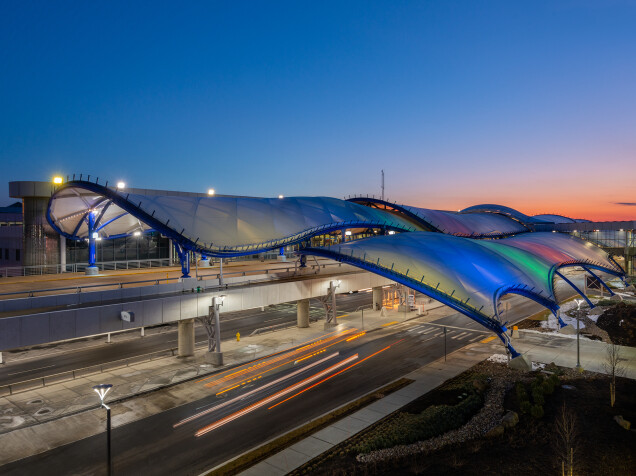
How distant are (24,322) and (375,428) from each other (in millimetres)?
18364

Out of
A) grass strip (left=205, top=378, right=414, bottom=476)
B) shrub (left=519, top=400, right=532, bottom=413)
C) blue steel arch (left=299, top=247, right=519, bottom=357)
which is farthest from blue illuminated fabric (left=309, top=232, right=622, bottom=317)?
grass strip (left=205, top=378, right=414, bottom=476)

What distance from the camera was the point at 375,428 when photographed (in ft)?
63.1

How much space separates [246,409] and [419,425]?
9.10 meters

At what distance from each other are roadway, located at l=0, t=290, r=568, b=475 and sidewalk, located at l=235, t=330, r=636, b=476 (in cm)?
161

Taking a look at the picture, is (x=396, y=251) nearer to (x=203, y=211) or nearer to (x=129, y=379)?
(x=203, y=211)

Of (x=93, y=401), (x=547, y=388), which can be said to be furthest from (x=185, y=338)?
(x=547, y=388)

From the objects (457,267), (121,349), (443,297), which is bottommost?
(121,349)

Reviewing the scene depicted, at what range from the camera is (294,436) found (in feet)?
60.6

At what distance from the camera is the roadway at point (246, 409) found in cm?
1694

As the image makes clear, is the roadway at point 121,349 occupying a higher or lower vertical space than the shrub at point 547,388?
lower

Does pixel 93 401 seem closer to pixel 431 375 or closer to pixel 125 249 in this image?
pixel 431 375

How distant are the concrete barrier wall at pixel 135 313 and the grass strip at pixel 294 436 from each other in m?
12.2

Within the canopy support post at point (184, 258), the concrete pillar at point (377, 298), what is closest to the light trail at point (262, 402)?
the canopy support post at point (184, 258)

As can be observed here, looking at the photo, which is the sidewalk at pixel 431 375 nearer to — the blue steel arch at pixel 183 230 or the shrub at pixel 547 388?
the shrub at pixel 547 388
